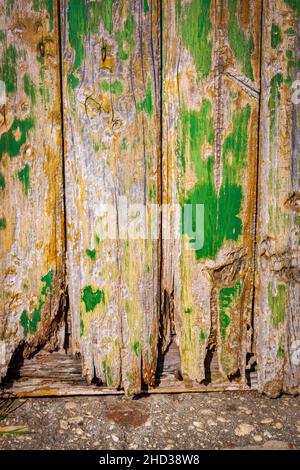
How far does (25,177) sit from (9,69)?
1.14 feet

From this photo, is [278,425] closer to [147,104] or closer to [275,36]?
[147,104]

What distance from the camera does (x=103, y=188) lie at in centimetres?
163

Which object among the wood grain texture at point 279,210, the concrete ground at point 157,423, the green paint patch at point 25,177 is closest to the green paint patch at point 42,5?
Result: the green paint patch at point 25,177

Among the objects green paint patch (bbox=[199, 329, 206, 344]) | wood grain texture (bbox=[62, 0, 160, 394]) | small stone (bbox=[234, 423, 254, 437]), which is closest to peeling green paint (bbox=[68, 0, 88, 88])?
wood grain texture (bbox=[62, 0, 160, 394])

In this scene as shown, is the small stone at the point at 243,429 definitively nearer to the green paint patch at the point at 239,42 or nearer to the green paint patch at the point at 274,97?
the green paint patch at the point at 274,97

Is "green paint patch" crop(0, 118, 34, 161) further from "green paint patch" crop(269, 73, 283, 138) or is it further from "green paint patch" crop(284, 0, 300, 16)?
"green paint patch" crop(284, 0, 300, 16)

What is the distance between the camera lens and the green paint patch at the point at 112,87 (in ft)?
5.16

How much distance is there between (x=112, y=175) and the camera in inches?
64.0

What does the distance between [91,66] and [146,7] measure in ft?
0.83

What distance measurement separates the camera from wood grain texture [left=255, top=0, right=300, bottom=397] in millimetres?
1574

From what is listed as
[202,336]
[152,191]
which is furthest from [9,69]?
[202,336]

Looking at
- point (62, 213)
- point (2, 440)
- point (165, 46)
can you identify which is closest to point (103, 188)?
point (62, 213)

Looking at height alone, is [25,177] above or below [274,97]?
below

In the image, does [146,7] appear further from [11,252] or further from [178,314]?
[178,314]
